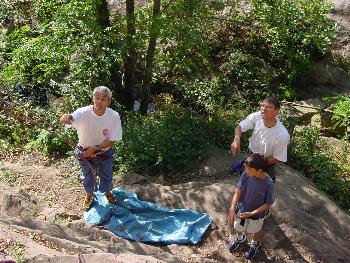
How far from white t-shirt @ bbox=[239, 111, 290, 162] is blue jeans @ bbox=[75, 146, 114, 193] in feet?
5.78

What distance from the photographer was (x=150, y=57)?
927cm

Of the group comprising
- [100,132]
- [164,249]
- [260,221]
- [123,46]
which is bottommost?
[164,249]

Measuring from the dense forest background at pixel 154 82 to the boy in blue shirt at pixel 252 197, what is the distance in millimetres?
2666

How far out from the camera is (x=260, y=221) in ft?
17.6

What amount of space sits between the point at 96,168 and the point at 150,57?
3.61 m

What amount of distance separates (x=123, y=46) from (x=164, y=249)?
12.7 ft

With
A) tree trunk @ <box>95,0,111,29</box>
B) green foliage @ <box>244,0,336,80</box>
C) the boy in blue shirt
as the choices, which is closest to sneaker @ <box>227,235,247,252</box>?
the boy in blue shirt

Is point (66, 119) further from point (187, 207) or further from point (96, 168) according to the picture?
point (187, 207)

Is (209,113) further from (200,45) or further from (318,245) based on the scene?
(318,245)

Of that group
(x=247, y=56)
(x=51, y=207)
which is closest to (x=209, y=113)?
(x=247, y=56)

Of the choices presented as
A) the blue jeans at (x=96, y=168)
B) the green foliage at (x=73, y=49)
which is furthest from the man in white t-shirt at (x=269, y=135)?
the green foliage at (x=73, y=49)

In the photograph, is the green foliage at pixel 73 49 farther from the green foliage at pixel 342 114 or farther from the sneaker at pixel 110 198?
the green foliage at pixel 342 114

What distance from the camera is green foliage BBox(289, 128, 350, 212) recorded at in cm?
782

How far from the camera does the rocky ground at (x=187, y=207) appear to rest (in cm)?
547
